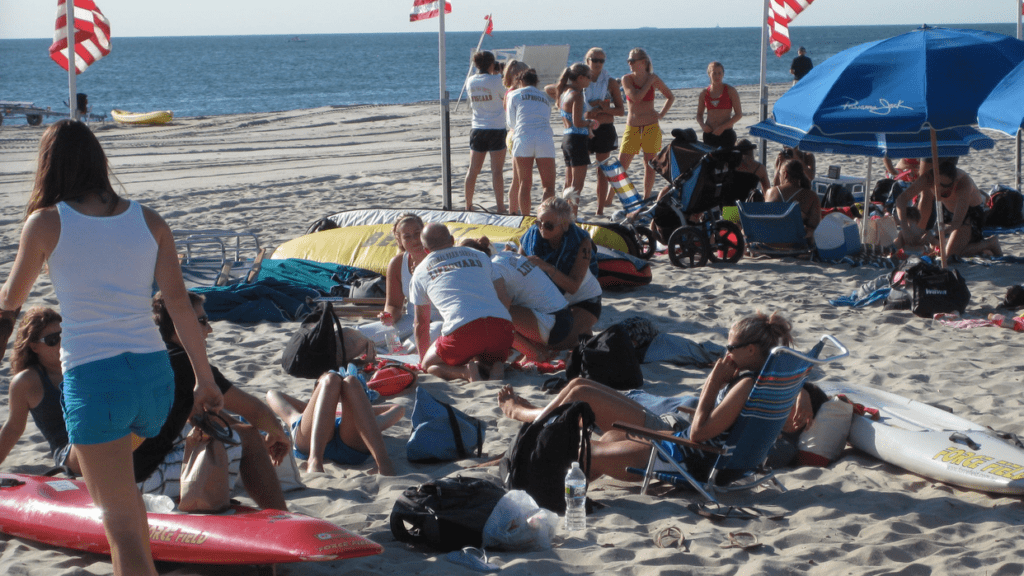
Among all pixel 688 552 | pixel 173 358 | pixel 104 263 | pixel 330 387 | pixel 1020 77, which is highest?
pixel 1020 77

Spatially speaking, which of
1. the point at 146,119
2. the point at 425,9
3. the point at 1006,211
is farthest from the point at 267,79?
the point at 1006,211

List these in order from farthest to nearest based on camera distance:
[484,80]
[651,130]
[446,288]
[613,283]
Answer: [651,130]
[484,80]
[613,283]
[446,288]

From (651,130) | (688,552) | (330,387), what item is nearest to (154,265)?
(330,387)

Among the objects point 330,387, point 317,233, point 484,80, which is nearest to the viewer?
point 330,387

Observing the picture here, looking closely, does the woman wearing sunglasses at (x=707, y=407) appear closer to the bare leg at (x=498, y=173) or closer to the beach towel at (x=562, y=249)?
the beach towel at (x=562, y=249)

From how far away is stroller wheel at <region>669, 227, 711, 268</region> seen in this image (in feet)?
27.7

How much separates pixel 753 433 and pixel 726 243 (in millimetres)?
5001

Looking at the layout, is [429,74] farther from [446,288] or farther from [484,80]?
[446,288]

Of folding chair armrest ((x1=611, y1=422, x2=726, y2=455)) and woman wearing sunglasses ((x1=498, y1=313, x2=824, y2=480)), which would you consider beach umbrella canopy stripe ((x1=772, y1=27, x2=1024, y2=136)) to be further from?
folding chair armrest ((x1=611, y1=422, x2=726, y2=455))

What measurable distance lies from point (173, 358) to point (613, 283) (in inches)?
189

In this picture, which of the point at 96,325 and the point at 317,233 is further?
the point at 317,233

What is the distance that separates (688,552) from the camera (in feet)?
11.4

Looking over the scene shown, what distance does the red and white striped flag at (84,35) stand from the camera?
8684 mm

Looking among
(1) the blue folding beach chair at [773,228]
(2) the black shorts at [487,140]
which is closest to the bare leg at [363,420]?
Answer: (1) the blue folding beach chair at [773,228]
